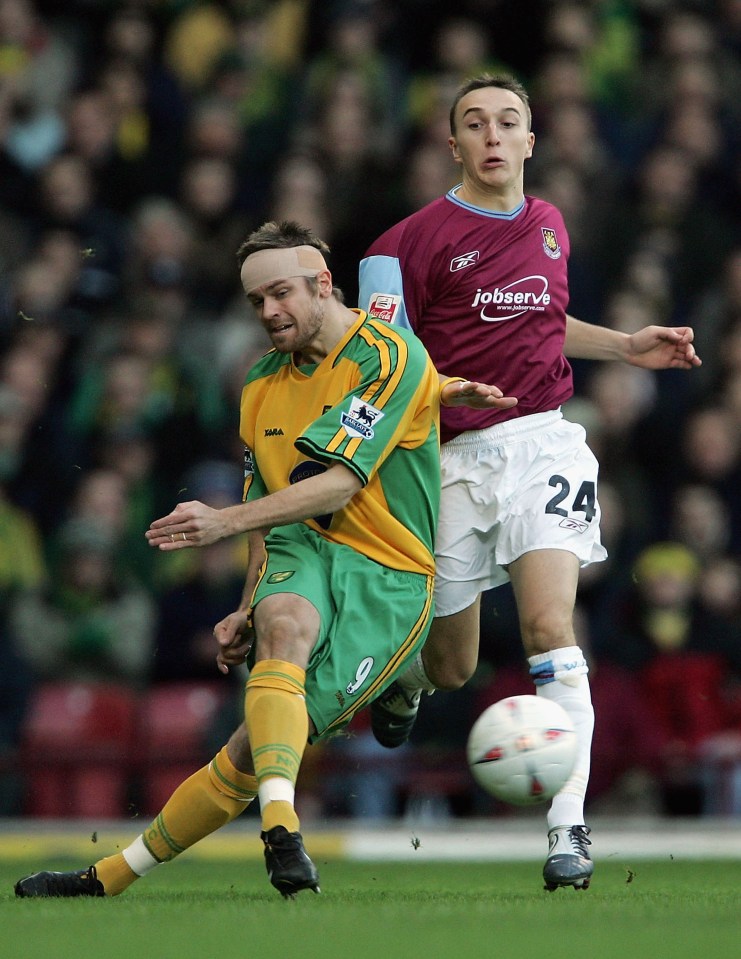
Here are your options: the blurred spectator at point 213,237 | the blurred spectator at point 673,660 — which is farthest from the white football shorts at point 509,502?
the blurred spectator at point 213,237

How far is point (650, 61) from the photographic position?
1246 centimetres

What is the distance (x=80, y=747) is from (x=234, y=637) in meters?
3.84

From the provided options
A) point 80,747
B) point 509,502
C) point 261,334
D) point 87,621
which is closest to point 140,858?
point 509,502

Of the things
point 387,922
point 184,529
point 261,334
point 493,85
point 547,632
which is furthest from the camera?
point 261,334

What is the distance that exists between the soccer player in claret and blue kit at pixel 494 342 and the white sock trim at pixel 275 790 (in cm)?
124

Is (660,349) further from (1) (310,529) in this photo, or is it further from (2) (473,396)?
(1) (310,529)

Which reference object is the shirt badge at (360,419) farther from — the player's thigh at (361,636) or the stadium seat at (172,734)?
the stadium seat at (172,734)

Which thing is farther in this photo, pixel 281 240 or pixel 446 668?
pixel 446 668

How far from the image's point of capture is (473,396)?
17.9 feet

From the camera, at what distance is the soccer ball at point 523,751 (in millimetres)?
5379

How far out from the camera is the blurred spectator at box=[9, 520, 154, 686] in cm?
930

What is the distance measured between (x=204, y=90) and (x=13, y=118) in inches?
51.6

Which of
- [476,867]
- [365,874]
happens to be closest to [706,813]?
[476,867]

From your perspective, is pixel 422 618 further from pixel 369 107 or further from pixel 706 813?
pixel 369 107
